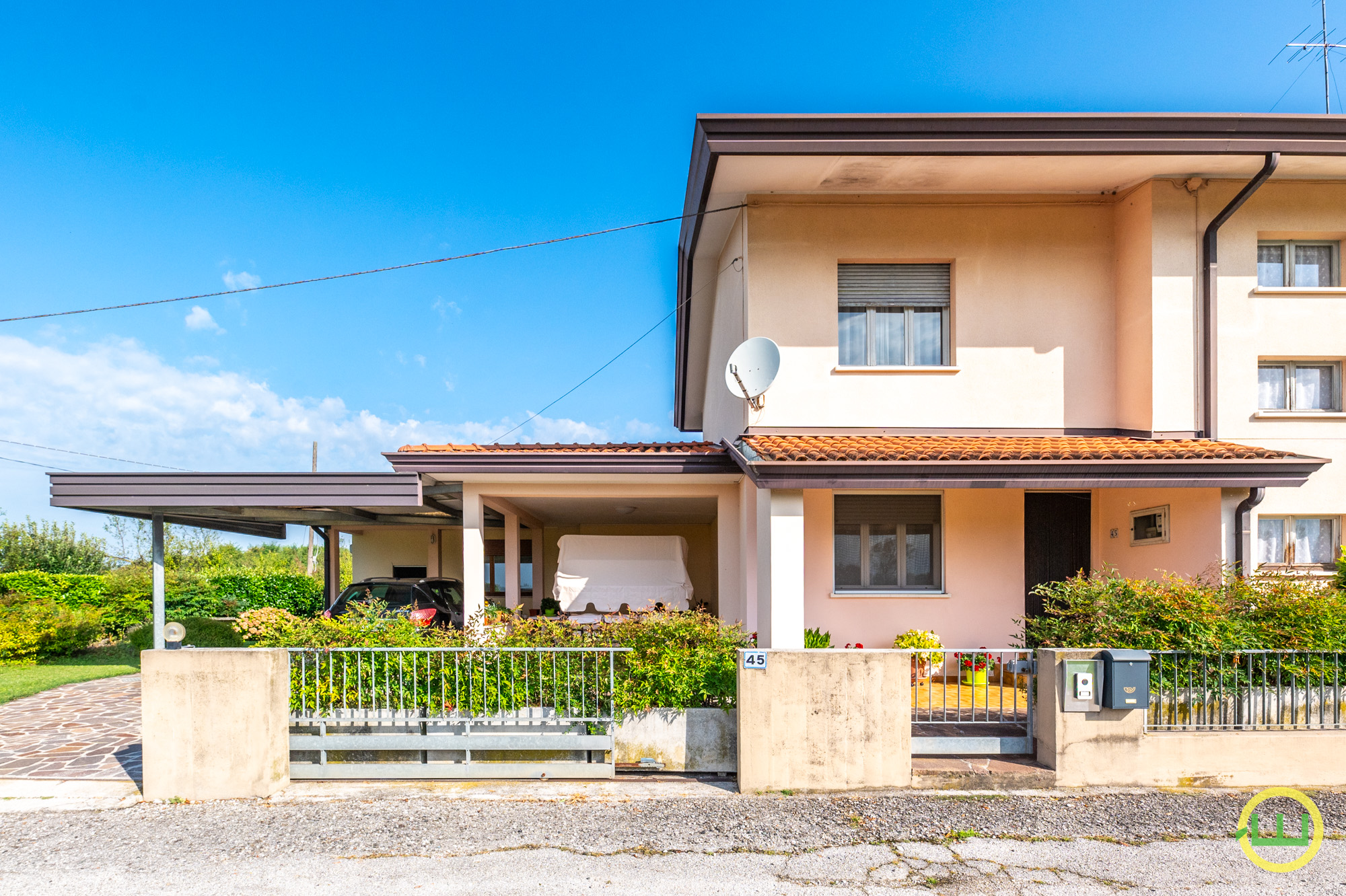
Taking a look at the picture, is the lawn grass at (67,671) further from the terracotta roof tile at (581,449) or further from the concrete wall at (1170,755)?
the concrete wall at (1170,755)

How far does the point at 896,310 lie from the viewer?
35.0ft

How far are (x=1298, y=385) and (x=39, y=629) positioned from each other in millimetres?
21215

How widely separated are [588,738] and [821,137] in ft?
23.1

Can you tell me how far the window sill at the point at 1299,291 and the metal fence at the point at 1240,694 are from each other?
5282 mm

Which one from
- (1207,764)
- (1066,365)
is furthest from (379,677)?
(1066,365)

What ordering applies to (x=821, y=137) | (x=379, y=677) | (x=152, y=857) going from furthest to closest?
(x=821, y=137)
(x=379, y=677)
(x=152, y=857)

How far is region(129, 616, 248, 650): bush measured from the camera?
1523cm

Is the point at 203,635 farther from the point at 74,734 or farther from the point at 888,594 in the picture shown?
the point at 888,594

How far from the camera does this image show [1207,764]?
6.63 metres

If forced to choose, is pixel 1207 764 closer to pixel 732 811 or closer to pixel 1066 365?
pixel 732 811

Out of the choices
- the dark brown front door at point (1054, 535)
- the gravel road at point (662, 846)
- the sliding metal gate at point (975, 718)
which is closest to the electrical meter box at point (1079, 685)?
the sliding metal gate at point (975, 718)

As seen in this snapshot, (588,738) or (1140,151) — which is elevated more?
(1140,151)

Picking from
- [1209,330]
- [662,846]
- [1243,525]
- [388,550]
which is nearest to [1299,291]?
[1209,330]

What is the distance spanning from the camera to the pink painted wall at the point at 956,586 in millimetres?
10328
